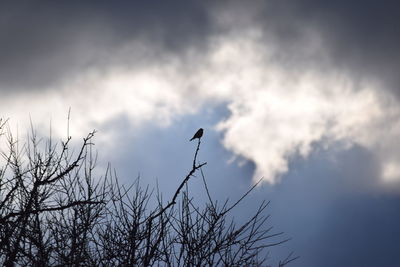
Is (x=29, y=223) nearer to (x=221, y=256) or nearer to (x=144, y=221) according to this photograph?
(x=144, y=221)

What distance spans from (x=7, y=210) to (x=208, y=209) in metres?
3.74

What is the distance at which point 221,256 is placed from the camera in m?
8.05

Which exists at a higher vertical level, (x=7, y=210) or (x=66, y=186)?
(x=66, y=186)

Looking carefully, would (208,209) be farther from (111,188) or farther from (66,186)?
(66,186)

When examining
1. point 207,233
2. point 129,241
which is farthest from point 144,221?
point 207,233

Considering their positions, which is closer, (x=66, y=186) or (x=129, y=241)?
(x=129, y=241)

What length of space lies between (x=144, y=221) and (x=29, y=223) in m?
2.09

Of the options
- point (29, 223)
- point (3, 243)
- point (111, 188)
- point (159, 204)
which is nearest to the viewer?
point (3, 243)

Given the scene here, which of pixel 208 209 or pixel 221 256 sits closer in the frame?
pixel 221 256

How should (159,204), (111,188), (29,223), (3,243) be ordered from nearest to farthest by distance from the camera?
(3,243) < (29,223) < (159,204) < (111,188)

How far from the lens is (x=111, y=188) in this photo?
30.4 ft

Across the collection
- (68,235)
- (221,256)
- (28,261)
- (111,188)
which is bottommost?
(221,256)

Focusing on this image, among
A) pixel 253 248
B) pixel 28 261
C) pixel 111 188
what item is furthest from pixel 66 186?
pixel 253 248

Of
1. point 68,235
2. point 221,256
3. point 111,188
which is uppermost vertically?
point 111,188
